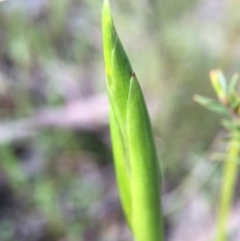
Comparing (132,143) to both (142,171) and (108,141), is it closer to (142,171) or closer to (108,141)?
(142,171)

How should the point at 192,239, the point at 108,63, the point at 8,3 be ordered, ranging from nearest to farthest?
the point at 108,63
the point at 192,239
the point at 8,3

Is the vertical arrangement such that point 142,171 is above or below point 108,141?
above

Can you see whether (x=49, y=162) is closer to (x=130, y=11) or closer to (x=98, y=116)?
(x=98, y=116)

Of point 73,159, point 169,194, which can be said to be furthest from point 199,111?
point 73,159

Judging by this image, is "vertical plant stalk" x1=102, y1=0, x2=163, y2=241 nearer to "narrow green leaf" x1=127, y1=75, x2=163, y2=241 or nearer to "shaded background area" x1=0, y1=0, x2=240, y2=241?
"narrow green leaf" x1=127, y1=75, x2=163, y2=241

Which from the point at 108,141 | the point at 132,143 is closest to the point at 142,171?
the point at 132,143
